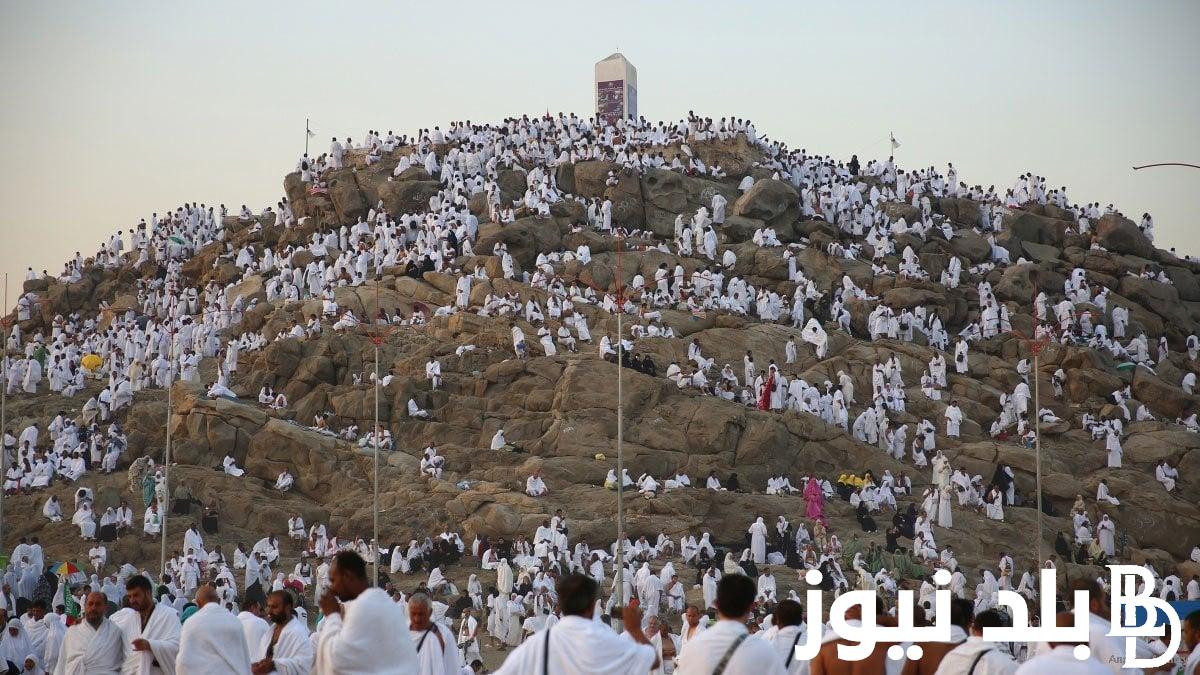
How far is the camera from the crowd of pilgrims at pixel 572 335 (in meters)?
32.8

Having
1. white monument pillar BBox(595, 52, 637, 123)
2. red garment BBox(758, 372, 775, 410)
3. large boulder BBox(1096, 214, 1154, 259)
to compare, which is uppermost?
white monument pillar BBox(595, 52, 637, 123)

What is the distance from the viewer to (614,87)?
2840 inches

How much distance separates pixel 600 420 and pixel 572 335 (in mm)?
4954

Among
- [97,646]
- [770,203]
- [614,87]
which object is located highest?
[614,87]

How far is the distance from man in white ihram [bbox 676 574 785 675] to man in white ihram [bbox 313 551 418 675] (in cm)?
153

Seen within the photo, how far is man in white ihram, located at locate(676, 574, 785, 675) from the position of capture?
7965 mm

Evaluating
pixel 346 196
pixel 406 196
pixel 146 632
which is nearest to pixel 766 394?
pixel 406 196

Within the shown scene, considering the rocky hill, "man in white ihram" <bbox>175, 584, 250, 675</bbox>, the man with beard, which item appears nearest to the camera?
the man with beard

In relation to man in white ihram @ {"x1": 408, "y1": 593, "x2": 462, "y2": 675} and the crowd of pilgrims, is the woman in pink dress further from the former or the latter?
man in white ihram @ {"x1": 408, "y1": 593, "x2": 462, "y2": 675}

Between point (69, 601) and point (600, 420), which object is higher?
point (600, 420)

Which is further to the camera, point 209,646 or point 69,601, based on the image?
point 69,601

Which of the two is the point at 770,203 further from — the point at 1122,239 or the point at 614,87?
the point at 614,87

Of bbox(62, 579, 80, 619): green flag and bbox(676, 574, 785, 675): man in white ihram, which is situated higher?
bbox(676, 574, 785, 675): man in white ihram

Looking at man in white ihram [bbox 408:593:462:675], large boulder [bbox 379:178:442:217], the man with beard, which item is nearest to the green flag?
man in white ihram [bbox 408:593:462:675]
